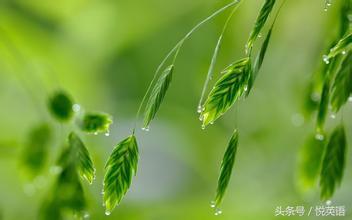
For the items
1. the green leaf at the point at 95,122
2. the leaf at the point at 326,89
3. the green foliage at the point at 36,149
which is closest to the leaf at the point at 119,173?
the green leaf at the point at 95,122

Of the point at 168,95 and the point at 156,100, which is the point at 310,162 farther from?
the point at 168,95

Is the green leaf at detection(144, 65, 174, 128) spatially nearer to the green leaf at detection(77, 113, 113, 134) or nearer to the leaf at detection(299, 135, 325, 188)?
the green leaf at detection(77, 113, 113, 134)

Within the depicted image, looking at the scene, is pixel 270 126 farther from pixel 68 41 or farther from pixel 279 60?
pixel 68 41

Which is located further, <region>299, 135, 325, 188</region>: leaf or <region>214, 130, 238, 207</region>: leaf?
<region>299, 135, 325, 188</region>: leaf

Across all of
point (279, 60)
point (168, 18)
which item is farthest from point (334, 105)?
point (168, 18)

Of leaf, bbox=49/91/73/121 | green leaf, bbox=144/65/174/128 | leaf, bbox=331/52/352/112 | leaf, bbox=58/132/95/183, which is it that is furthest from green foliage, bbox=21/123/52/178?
leaf, bbox=331/52/352/112

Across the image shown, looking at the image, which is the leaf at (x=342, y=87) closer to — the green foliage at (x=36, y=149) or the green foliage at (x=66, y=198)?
the green foliage at (x=66, y=198)
